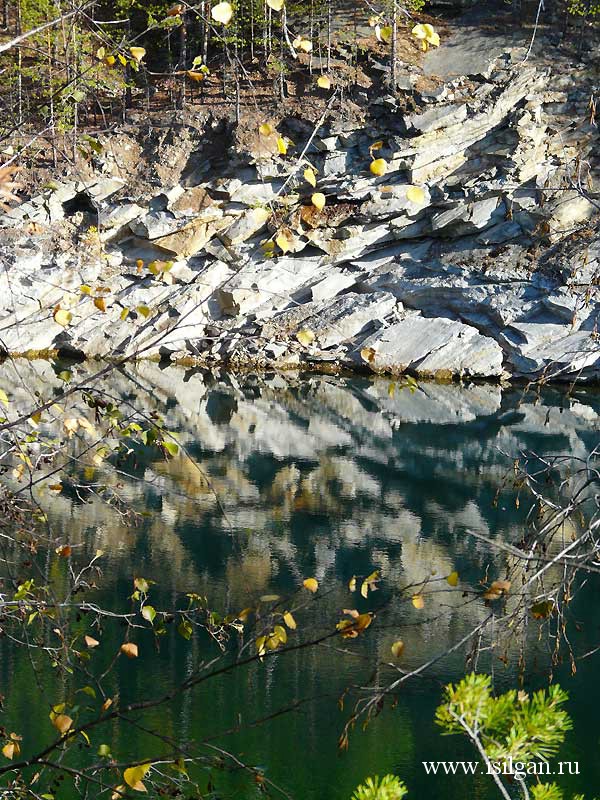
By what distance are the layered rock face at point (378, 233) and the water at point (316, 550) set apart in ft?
13.6

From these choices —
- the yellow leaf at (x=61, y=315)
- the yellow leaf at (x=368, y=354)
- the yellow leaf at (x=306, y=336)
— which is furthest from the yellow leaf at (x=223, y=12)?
the yellow leaf at (x=368, y=354)

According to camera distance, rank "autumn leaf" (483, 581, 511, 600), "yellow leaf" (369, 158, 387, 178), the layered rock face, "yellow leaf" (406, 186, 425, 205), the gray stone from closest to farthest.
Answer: "autumn leaf" (483, 581, 511, 600), "yellow leaf" (406, 186, 425, 205), "yellow leaf" (369, 158, 387, 178), the gray stone, the layered rock face

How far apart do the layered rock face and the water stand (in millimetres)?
4153

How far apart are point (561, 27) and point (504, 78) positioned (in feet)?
17.1

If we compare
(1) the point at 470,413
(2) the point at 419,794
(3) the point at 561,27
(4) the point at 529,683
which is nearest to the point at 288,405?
(1) the point at 470,413

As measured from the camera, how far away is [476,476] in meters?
18.2

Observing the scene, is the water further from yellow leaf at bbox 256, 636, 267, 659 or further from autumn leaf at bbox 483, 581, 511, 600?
autumn leaf at bbox 483, 581, 511, 600

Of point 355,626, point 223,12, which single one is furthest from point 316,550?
point 223,12

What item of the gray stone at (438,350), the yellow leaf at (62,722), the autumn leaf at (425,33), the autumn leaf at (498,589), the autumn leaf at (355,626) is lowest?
the gray stone at (438,350)

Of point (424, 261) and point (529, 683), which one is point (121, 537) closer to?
point (529, 683)

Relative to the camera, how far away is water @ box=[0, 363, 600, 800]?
323 inches

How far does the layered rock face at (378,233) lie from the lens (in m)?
30.0

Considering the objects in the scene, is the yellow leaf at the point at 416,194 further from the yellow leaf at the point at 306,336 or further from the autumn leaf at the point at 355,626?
the autumn leaf at the point at 355,626

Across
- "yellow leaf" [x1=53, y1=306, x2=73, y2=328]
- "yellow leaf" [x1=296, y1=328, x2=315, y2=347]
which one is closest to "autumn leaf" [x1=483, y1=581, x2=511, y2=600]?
"yellow leaf" [x1=296, y1=328, x2=315, y2=347]
